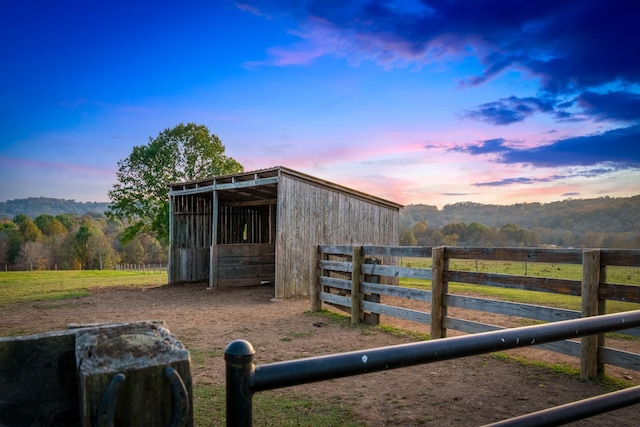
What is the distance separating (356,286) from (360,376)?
3529 millimetres

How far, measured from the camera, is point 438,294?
7.19m

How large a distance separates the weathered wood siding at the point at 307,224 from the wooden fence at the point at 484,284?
113 inches

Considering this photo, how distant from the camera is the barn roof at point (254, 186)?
13.4 meters

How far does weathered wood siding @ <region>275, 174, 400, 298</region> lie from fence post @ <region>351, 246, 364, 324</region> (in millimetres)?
3656

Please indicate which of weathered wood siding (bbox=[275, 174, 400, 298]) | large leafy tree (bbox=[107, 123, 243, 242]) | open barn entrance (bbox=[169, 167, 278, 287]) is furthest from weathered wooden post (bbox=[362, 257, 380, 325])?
large leafy tree (bbox=[107, 123, 243, 242])

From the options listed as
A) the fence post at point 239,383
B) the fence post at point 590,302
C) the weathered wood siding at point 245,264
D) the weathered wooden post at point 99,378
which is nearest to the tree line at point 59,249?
the weathered wood siding at point 245,264

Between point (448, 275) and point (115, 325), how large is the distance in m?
6.41

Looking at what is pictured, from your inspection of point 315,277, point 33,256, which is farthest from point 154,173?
point 33,256

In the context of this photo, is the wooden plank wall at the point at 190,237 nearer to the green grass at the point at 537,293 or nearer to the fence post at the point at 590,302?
the green grass at the point at 537,293

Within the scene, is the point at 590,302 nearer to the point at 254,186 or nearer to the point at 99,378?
the point at 99,378

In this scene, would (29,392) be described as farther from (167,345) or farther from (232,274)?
(232,274)

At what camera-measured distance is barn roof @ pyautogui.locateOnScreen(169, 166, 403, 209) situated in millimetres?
13445

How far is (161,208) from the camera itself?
25516mm

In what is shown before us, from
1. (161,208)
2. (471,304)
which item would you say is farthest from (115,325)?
(161,208)
